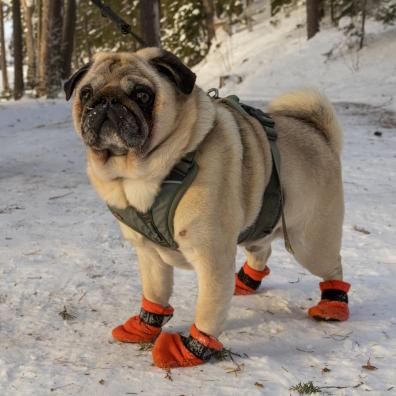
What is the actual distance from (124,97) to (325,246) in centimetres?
157

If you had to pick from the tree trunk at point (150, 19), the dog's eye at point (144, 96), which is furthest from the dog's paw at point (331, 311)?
the tree trunk at point (150, 19)

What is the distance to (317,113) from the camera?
3.50 meters

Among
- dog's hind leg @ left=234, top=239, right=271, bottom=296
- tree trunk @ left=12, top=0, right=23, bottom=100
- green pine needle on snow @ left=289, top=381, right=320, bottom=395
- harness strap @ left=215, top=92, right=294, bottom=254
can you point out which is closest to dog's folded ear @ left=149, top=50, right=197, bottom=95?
harness strap @ left=215, top=92, right=294, bottom=254

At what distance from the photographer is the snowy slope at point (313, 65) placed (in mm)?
14804

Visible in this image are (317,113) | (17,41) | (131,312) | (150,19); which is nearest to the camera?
(131,312)

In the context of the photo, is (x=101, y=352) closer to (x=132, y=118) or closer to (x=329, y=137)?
(x=132, y=118)

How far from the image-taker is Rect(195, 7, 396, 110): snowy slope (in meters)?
14.8

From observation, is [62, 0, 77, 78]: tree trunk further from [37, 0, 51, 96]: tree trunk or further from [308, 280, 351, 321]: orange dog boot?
[308, 280, 351, 321]: orange dog boot

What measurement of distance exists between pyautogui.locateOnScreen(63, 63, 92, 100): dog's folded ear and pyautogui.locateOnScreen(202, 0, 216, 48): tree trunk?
25.3 m

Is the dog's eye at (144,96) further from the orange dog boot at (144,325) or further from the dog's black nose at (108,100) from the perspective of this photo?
the orange dog boot at (144,325)

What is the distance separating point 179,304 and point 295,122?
1345mm

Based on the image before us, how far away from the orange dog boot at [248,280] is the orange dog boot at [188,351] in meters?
1.02

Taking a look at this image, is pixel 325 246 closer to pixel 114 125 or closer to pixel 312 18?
pixel 114 125

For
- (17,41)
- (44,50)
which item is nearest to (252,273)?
(44,50)
